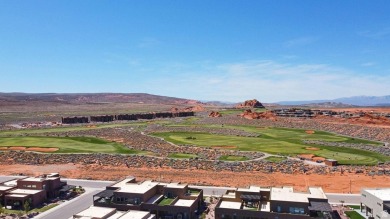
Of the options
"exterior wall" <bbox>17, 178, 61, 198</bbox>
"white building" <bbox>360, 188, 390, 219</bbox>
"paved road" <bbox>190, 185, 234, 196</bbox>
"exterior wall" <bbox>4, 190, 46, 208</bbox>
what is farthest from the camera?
"paved road" <bbox>190, 185, 234, 196</bbox>

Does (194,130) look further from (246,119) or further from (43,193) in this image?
(43,193)

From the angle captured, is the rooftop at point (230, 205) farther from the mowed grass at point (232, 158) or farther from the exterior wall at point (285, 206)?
the mowed grass at point (232, 158)

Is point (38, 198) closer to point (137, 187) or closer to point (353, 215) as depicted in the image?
point (137, 187)

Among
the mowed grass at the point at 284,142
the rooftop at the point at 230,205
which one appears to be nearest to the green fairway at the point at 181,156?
the mowed grass at the point at 284,142

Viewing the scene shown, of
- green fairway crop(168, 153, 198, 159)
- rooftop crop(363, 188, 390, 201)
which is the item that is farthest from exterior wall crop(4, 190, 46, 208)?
rooftop crop(363, 188, 390, 201)

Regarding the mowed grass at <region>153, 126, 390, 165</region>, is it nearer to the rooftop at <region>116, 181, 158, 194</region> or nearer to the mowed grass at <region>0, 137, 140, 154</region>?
the mowed grass at <region>0, 137, 140, 154</region>

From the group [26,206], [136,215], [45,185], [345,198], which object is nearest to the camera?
[136,215]

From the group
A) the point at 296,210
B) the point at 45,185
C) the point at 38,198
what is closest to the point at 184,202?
the point at 296,210
